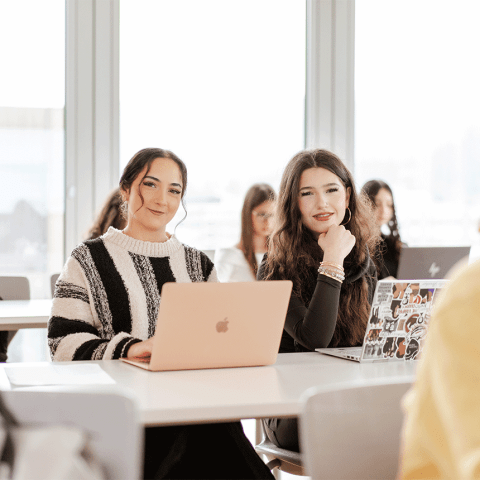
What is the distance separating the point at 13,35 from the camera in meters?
4.07

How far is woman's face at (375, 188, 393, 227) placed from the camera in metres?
4.09

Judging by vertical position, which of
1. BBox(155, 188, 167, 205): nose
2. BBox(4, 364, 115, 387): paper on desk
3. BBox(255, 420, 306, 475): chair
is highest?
BBox(155, 188, 167, 205): nose

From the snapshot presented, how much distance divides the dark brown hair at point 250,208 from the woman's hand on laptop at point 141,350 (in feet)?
6.83

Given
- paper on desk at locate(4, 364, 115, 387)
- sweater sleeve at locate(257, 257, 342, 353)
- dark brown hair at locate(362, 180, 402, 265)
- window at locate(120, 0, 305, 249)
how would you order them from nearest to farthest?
paper on desk at locate(4, 364, 115, 387), sweater sleeve at locate(257, 257, 342, 353), dark brown hair at locate(362, 180, 402, 265), window at locate(120, 0, 305, 249)

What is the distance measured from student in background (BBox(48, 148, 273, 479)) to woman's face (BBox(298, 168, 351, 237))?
0.38 metres

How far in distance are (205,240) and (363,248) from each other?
7.41 ft

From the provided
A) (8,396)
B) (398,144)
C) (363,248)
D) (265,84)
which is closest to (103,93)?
(265,84)

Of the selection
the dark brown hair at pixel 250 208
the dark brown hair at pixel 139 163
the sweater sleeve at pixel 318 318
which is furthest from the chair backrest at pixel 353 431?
the dark brown hair at pixel 250 208

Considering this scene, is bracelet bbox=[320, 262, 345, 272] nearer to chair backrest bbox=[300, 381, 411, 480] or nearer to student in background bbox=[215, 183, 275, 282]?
chair backrest bbox=[300, 381, 411, 480]

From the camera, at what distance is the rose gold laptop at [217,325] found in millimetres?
1466

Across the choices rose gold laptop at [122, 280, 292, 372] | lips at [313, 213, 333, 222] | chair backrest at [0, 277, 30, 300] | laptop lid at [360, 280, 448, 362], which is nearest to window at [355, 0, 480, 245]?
chair backrest at [0, 277, 30, 300]

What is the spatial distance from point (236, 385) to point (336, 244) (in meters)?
0.76

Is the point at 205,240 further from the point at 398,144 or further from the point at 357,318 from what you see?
the point at 357,318

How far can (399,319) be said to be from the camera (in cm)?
170
